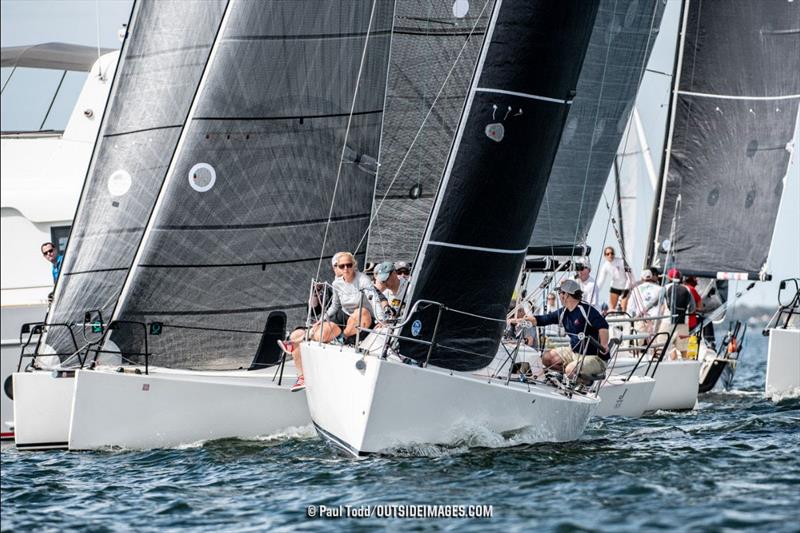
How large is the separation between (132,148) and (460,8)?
14.5 ft

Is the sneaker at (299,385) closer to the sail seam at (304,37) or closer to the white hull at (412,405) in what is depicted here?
the white hull at (412,405)

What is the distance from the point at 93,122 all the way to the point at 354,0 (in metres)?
5.12

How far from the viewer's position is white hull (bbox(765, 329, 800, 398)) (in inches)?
680

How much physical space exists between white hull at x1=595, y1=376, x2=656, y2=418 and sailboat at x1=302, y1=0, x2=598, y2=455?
10.9 ft

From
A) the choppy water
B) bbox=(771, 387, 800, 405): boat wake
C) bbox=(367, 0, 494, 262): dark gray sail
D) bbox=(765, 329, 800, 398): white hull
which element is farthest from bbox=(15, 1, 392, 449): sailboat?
bbox=(765, 329, 800, 398): white hull

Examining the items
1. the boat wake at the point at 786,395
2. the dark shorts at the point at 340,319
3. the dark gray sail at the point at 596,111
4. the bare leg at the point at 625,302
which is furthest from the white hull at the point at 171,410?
the bare leg at the point at 625,302

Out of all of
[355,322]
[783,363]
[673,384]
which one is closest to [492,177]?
[355,322]

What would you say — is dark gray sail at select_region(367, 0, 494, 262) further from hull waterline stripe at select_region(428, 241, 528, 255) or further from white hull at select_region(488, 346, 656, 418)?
hull waterline stripe at select_region(428, 241, 528, 255)

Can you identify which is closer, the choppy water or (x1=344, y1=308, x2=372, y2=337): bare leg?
the choppy water

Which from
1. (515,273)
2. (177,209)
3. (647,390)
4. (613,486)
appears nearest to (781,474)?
(613,486)

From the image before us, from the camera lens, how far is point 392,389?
10.2 metres

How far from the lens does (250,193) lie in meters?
13.3

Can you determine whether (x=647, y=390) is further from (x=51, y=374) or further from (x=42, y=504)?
(x=42, y=504)

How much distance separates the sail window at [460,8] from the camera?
15438 mm
